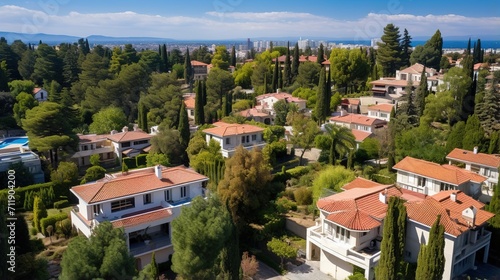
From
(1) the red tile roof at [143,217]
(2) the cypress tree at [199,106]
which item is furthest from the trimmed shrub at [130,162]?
(1) the red tile roof at [143,217]

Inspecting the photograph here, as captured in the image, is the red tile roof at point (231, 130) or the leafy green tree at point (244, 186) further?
the red tile roof at point (231, 130)

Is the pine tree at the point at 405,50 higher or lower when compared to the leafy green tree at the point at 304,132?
higher

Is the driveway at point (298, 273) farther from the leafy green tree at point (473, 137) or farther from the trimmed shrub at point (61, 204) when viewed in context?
the leafy green tree at point (473, 137)

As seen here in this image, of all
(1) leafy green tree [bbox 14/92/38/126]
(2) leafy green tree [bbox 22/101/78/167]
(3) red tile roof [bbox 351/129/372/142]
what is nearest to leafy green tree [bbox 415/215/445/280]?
(3) red tile roof [bbox 351/129/372/142]

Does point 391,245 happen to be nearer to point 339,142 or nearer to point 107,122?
point 339,142

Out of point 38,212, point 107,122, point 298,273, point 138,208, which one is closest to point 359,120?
point 298,273

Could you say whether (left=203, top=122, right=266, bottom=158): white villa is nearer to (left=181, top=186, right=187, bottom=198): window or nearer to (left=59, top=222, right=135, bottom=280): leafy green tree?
(left=181, top=186, right=187, bottom=198): window

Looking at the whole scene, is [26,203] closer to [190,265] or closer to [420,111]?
[190,265]
